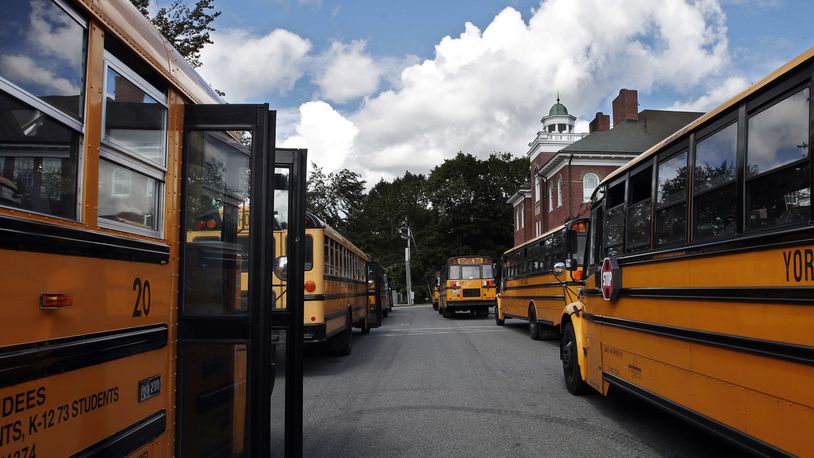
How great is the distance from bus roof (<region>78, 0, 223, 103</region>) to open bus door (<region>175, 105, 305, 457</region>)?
0.66ft

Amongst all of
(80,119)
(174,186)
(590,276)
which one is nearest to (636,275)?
(590,276)

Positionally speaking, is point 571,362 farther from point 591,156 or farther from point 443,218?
point 443,218

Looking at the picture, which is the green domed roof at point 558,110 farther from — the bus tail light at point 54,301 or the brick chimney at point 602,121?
the bus tail light at point 54,301

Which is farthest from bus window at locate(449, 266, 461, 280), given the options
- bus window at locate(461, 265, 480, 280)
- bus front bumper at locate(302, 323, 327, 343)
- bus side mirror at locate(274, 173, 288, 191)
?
bus side mirror at locate(274, 173, 288, 191)

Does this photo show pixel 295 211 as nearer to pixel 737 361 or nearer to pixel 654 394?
pixel 737 361

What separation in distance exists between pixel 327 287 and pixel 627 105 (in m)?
36.9

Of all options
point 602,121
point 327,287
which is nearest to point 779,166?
point 327,287

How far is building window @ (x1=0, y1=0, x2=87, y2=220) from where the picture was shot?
1.89 metres

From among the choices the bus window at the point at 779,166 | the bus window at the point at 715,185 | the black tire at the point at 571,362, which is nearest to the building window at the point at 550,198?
the black tire at the point at 571,362

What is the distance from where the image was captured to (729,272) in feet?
11.8

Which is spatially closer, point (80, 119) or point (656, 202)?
point (80, 119)

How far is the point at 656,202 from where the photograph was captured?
4.91 meters

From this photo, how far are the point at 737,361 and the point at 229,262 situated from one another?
305 cm

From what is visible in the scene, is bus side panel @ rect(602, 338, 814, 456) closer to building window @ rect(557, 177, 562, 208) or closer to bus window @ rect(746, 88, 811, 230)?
bus window @ rect(746, 88, 811, 230)
